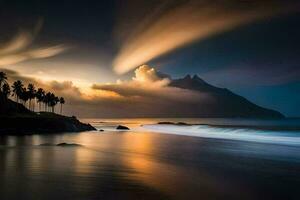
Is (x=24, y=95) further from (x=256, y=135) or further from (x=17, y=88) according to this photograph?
(x=256, y=135)

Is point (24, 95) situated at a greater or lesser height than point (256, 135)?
greater

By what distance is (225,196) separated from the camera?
15.0 m

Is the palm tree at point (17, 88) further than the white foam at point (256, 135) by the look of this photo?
Yes

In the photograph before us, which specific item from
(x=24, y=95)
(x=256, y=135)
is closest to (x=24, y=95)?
(x=24, y=95)

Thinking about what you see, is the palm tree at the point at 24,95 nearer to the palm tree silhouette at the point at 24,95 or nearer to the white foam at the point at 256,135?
the palm tree silhouette at the point at 24,95

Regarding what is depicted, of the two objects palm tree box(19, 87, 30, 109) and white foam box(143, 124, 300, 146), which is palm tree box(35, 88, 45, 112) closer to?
palm tree box(19, 87, 30, 109)

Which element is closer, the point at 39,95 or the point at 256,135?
the point at 256,135

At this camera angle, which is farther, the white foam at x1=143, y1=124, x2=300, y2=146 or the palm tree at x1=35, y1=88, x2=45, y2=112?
the palm tree at x1=35, y1=88, x2=45, y2=112

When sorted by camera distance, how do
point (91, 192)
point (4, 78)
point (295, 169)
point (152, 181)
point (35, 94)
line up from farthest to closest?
point (35, 94) < point (4, 78) < point (295, 169) < point (152, 181) < point (91, 192)

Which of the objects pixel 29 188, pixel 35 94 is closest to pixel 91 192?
pixel 29 188

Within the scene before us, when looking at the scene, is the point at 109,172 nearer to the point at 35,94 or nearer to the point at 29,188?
Result: the point at 29,188

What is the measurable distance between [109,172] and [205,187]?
717 cm

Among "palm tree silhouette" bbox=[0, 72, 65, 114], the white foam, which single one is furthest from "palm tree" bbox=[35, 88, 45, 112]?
the white foam

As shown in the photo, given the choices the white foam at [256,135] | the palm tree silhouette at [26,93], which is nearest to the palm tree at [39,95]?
the palm tree silhouette at [26,93]
